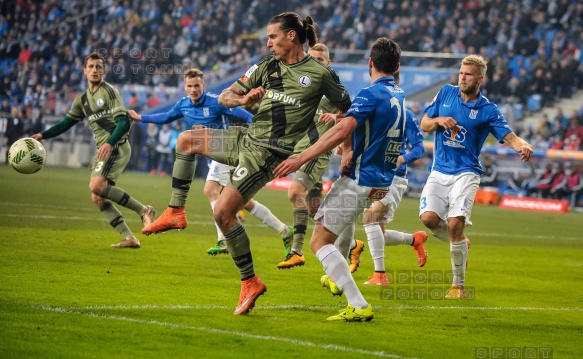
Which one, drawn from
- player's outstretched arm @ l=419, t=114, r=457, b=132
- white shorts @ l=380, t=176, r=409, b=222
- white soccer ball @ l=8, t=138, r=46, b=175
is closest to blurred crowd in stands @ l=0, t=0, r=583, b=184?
white shorts @ l=380, t=176, r=409, b=222

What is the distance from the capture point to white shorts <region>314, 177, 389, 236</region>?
24.1 ft

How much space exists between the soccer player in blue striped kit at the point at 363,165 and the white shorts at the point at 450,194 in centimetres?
202

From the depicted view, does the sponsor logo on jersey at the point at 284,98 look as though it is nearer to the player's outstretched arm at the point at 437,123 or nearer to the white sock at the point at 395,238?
the player's outstretched arm at the point at 437,123

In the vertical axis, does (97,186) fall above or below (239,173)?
below

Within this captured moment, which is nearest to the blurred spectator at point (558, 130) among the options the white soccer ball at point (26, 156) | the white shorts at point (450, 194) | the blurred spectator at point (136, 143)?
the blurred spectator at point (136, 143)

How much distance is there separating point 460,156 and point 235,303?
3135 millimetres

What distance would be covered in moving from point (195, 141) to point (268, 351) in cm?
289

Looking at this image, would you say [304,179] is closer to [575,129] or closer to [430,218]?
[430,218]

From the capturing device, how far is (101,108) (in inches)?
496

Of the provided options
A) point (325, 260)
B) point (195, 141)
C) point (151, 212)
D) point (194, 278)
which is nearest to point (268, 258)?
point (151, 212)

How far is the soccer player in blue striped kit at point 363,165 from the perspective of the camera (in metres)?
7.26

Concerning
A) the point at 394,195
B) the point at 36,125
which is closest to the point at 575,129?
the point at 36,125

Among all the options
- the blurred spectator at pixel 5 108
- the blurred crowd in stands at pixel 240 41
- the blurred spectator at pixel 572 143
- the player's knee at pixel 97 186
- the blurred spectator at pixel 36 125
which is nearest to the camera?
the player's knee at pixel 97 186

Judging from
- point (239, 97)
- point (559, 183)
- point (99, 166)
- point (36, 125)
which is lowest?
point (36, 125)
